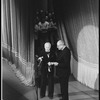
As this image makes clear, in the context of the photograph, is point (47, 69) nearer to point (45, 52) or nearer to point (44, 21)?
point (45, 52)

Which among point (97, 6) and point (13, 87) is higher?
point (97, 6)

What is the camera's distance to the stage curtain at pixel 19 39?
384 cm

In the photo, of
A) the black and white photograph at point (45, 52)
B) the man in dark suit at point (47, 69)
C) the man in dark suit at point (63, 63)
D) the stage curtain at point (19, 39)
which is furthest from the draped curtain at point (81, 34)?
the stage curtain at point (19, 39)

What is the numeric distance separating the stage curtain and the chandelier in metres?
0.12

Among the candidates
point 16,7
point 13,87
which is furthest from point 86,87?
point 16,7

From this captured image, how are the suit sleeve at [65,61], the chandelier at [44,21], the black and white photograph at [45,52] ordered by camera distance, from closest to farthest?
the suit sleeve at [65,61] < the black and white photograph at [45,52] < the chandelier at [44,21]

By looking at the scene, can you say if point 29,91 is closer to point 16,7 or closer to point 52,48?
point 52,48

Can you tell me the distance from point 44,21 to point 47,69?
28.8 inches

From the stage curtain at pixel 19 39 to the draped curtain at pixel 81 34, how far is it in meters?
0.47

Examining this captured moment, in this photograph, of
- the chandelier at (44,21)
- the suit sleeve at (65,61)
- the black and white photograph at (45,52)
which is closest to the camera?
the suit sleeve at (65,61)

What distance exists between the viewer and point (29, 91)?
12.7ft

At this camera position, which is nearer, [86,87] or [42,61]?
[42,61]

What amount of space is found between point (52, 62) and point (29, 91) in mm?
547

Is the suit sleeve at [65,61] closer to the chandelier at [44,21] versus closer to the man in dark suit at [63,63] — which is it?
the man in dark suit at [63,63]
